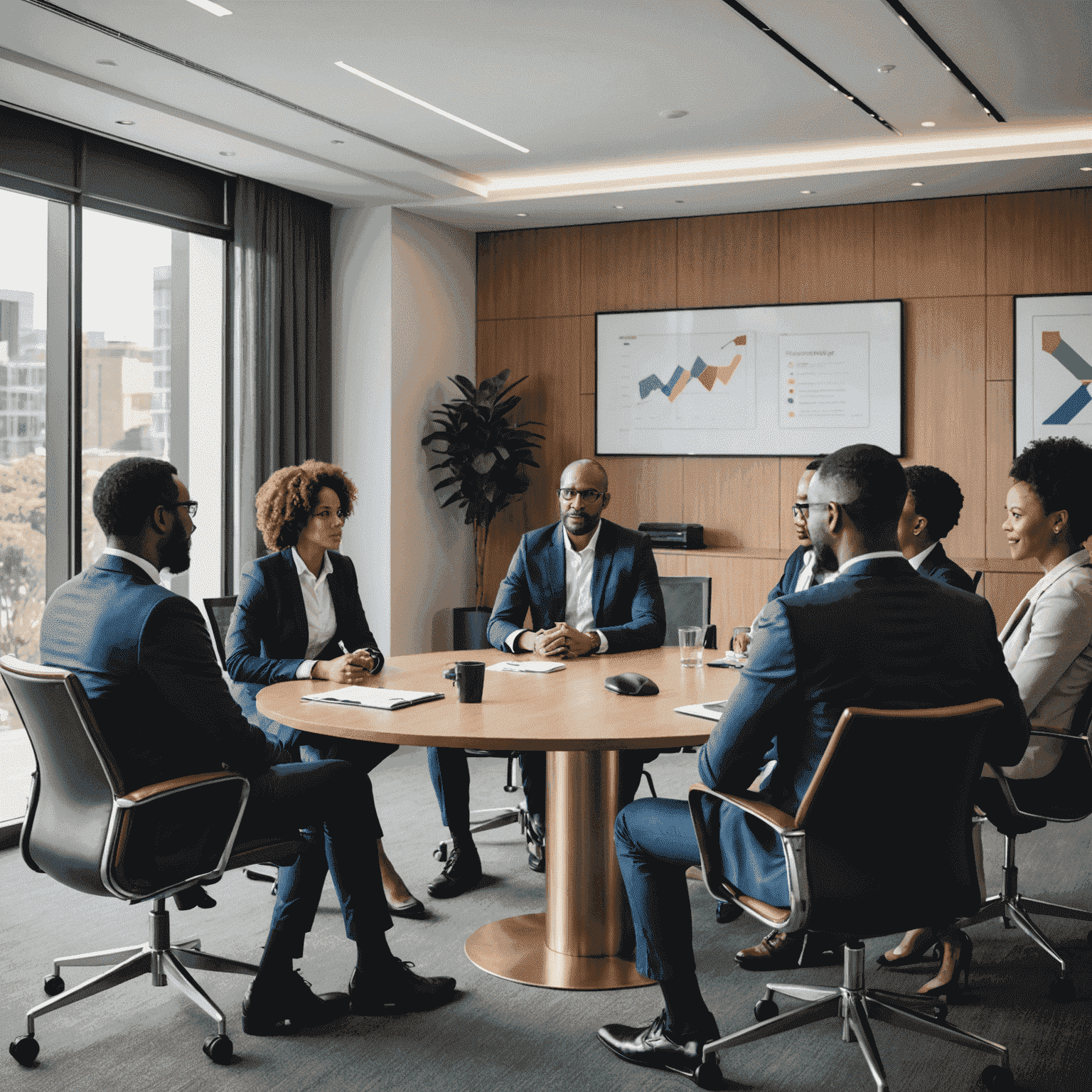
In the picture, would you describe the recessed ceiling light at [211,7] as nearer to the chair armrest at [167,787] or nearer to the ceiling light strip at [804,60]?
the ceiling light strip at [804,60]

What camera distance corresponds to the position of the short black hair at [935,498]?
3.65 metres

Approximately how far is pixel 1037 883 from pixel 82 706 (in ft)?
10.9

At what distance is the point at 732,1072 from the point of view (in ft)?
8.91

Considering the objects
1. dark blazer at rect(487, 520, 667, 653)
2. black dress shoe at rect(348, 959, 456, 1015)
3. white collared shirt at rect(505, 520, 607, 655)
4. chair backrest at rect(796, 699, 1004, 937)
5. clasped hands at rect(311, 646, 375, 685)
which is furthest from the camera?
white collared shirt at rect(505, 520, 607, 655)

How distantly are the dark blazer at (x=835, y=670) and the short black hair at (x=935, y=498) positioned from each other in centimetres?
133

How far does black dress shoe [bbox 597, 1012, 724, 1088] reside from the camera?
263 cm

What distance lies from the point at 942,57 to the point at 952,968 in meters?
3.36

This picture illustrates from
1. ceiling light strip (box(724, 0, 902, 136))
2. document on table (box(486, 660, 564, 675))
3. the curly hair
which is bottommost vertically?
document on table (box(486, 660, 564, 675))

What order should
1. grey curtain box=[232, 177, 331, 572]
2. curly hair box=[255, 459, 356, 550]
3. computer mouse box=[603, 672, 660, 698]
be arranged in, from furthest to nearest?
1. grey curtain box=[232, 177, 331, 572]
2. curly hair box=[255, 459, 356, 550]
3. computer mouse box=[603, 672, 660, 698]

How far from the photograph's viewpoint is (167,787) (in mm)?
2570

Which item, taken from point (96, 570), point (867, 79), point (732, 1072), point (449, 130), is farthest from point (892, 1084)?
point (449, 130)

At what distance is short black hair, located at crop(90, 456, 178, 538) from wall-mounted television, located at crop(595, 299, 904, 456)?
4522 mm

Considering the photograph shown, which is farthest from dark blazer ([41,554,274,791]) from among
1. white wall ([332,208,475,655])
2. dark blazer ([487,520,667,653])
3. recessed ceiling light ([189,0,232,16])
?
white wall ([332,208,475,655])

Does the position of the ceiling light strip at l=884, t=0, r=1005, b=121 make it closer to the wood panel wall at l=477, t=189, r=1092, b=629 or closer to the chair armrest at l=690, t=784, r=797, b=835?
the wood panel wall at l=477, t=189, r=1092, b=629
